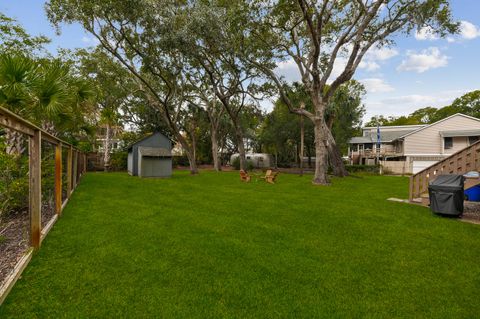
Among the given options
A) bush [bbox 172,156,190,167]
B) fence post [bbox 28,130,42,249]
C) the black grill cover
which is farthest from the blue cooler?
bush [bbox 172,156,190,167]

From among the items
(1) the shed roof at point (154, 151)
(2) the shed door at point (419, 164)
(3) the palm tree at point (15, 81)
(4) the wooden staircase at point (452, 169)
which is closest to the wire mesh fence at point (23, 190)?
(3) the palm tree at point (15, 81)

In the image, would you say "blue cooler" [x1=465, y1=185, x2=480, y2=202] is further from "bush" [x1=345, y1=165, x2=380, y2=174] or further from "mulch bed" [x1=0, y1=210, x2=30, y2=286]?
"bush" [x1=345, y1=165, x2=380, y2=174]

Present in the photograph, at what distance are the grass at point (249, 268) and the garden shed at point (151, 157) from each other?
1072 cm

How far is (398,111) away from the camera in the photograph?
2244 inches

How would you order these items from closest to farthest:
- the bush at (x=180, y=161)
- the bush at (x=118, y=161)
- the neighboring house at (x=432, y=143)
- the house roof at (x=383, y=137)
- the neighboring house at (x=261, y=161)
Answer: the bush at (x=118, y=161) < the neighboring house at (x=432, y=143) < the neighboring house at (x=261, y=161) < the house roof at (x=383, y=137) < the bush at (x=180, y=161)

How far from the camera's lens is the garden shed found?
16797mm

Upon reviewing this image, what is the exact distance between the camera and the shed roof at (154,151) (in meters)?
16.7

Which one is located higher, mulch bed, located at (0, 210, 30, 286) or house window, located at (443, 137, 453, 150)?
house window, located at (443, 137, 453, 150)

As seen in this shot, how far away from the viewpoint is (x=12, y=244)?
4473 mm

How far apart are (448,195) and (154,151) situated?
52.2 feet

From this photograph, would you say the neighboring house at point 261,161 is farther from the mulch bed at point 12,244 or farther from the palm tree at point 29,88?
the mulch bed at point 12,244

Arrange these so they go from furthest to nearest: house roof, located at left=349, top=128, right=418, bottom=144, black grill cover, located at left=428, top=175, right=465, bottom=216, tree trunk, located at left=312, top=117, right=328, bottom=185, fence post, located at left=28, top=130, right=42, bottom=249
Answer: house roof, located at left=349, top=128, right=418, bottom=144 → tree trunk, located at left=312, top=117, right=328, bottom=185 → black grill cover, located at left=428, top=175, right=465, bottom=216 → fence post, located at left=28, top=130, right=42, bottom=249

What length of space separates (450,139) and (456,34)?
19068 millimetres

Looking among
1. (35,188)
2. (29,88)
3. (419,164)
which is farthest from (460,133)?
(29,88)
